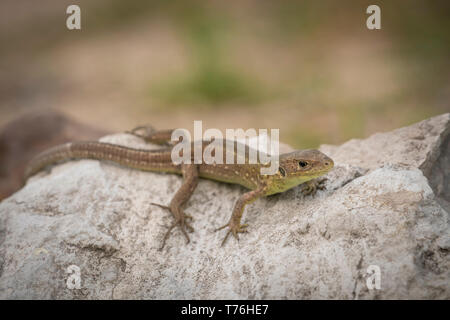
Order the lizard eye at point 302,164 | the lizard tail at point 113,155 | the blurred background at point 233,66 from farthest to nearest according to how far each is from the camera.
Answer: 1. the blurred background at point 233,66
2. the lizard tail at point 113,155
3. the lizard eye at point 302,164

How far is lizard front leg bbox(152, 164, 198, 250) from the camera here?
5.48 m

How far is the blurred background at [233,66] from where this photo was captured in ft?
39.7

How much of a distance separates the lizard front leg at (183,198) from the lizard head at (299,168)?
1263 mm

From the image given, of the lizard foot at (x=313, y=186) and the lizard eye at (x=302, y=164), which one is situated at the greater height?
the lizard eye at (x=302, y=164)

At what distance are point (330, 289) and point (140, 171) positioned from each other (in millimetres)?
3669

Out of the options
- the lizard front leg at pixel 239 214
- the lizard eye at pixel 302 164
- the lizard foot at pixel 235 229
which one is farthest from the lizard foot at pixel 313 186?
the lizard foot at pixel 235 229

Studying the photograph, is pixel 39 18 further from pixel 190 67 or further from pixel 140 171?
pixel 140 171

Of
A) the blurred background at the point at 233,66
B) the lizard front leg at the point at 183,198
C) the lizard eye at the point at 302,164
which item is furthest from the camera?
the blurred background at the point at 233,66

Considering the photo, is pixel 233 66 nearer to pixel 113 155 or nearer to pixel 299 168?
pixel 113 155

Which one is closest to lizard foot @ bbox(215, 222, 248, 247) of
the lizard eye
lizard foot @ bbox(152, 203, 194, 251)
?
lizard foot @ bbox(152, 203, 194, 251)

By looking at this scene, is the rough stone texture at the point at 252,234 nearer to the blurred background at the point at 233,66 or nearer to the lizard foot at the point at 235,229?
the lizard foot at the point at 235,229

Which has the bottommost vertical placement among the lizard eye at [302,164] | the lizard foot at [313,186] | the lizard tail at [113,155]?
the lizard foot at [313,186]

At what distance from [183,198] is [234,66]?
899 centimetres

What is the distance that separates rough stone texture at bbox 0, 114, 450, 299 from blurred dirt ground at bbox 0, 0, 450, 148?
4.54 m
